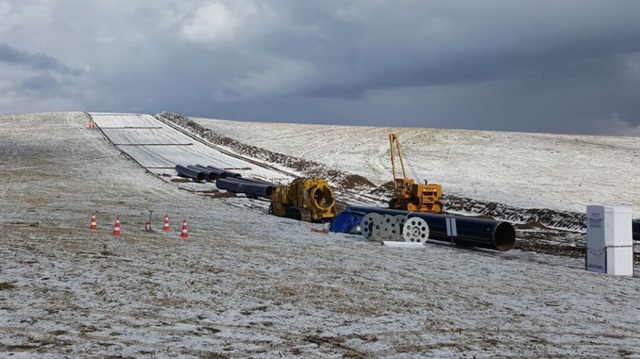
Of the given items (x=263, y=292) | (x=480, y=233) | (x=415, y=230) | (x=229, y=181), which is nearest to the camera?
(x=263, y=292)

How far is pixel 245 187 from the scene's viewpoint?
37.6 meters

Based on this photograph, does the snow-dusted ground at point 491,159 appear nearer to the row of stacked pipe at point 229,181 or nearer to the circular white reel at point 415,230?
the row of stacked pipe at point 229,181

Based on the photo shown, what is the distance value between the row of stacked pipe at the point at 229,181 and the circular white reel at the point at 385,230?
1349 centimetres

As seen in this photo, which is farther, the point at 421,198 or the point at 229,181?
the point at 229,181

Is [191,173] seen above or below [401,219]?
above

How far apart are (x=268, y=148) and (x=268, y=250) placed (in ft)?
150

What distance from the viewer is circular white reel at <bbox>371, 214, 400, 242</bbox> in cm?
2338

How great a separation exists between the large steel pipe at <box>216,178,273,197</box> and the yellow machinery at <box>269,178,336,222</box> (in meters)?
5.02

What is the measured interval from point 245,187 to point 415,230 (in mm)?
16509

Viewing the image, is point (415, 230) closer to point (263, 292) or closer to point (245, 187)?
point (263, 292)

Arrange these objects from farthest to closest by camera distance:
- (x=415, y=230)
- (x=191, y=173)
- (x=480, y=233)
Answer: (x=191, y=173)
(x=415, y=230)
(x=480, y=233)

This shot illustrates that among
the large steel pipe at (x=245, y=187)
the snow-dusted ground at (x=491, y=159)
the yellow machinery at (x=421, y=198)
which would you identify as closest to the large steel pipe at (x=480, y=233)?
the yellow machinery at (x=421, y=198)

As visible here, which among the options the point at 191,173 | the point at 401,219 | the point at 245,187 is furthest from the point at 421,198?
the point at 191,173

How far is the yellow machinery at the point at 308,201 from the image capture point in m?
29.7
